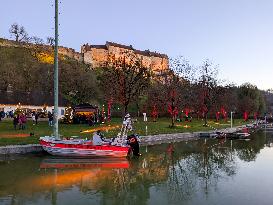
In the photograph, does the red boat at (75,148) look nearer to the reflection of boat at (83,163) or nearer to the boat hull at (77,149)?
the boat hull at (77,149)

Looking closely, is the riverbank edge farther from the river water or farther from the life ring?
the life ring

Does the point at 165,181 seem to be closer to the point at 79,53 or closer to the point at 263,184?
the point at 263,184

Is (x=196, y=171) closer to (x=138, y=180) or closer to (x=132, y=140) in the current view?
(x=138, y=180)

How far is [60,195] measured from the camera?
19.6m

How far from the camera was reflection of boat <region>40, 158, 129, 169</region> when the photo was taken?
97.2 feet

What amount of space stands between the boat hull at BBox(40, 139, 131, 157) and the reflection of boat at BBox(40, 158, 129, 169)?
0.53 metres

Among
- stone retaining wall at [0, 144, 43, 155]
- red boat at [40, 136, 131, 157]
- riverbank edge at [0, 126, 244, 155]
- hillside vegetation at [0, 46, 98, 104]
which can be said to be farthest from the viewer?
hillside vegetation at [0, 46, 98, 104]

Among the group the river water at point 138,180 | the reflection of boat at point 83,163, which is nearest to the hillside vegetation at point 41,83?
the reflection of boat at point 83,163

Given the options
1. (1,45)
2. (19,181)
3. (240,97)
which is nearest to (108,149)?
(19,181)

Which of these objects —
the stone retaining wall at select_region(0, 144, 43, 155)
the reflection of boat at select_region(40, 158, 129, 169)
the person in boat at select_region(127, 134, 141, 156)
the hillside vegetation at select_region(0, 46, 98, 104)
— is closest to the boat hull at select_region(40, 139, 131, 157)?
the reflection of boat at select_region(40, 158, 129, 169)

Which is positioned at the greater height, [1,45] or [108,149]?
[1,45]

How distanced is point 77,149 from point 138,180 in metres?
10.4

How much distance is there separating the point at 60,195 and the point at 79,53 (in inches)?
6501

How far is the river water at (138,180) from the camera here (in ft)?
63.4
